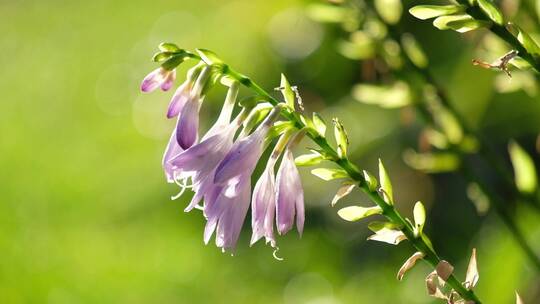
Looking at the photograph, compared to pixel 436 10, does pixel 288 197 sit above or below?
below

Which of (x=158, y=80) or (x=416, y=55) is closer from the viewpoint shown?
(x=158, y=80)

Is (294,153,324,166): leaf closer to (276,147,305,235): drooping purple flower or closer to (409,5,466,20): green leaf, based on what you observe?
(276,147,305,235): drooping purple flower

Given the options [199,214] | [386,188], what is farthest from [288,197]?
[199,214]

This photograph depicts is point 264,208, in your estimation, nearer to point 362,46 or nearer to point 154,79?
point 154,79

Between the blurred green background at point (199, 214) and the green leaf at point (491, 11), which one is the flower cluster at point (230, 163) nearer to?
the green leaf at point (491, 11)

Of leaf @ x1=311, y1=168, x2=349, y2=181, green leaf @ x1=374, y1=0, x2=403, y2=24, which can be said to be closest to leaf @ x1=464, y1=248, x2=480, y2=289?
leaf @ x1=311, y1=168, x2=349, y2=181

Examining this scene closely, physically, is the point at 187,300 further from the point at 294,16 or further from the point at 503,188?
the point at 294,16

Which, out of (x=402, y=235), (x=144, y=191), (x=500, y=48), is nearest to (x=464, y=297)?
(x=402, y=235)
